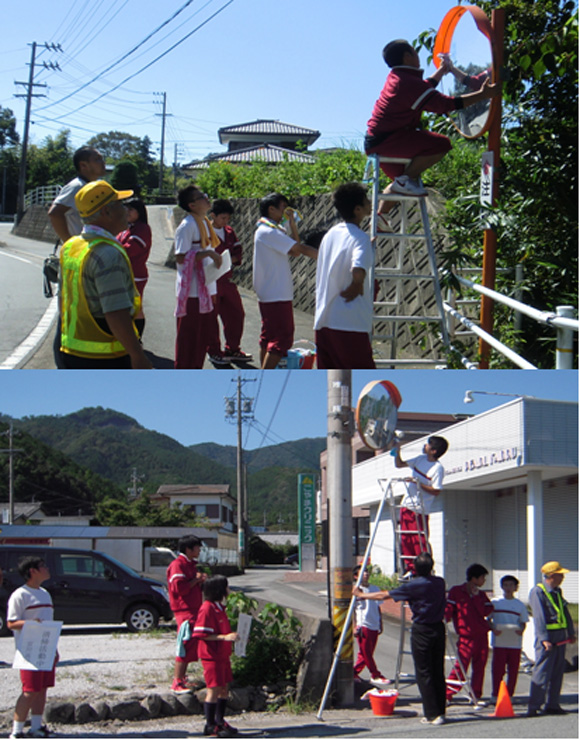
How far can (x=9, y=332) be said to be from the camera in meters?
10.8

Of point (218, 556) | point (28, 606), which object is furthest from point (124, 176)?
point (218, 556)

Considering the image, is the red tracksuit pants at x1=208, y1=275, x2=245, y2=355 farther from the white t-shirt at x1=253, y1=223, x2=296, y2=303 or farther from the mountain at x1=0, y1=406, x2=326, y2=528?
the white t-shirt at x1=253, y1=223, x2=296, y2=303

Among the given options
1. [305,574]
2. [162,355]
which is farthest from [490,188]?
[305,574]

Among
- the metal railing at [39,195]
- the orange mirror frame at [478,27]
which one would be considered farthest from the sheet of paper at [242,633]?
the metal railing at [39,195]

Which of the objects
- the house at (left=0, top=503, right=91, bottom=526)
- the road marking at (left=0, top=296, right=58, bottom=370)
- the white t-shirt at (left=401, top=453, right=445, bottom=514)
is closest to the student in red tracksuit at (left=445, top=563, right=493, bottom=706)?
the white t-shirt at (left=401, top=453, right=445, bottom=514)

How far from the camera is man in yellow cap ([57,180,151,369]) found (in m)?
4.20

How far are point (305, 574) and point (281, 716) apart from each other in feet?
52.2

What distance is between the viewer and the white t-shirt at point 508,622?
672cm

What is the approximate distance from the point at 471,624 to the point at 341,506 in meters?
1.49

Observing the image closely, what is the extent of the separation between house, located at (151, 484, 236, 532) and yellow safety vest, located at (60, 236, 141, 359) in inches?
272

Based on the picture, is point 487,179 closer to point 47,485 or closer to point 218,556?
point 218,556

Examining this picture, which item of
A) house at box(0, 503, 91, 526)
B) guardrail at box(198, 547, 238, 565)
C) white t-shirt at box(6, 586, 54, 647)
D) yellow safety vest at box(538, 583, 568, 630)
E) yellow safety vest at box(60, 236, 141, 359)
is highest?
yellow safety vest at box(60, 236, 141, 359)

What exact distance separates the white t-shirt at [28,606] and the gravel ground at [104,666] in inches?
30.3

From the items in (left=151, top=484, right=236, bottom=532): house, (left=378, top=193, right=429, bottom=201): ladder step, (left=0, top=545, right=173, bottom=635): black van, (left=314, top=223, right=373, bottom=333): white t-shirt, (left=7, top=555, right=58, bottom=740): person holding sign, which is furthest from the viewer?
(left=151, top=484, right=236, bottom=532): house
